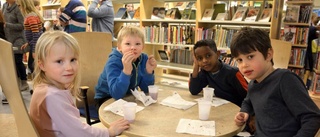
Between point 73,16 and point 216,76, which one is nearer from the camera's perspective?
point 216,76

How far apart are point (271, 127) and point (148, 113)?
634mm

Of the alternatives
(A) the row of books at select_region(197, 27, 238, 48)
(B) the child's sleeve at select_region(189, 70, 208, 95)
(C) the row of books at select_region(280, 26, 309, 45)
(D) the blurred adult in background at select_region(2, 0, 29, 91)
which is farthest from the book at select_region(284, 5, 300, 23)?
(D) the blurred adult in background at select_region(2, 0, 29, 91)

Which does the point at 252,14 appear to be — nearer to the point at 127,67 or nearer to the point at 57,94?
the point at 127,67

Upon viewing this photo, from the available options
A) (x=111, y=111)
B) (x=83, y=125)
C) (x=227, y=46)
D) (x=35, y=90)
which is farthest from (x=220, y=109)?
(x=227, y=46)

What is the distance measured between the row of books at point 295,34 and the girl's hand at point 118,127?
3304 millimetres

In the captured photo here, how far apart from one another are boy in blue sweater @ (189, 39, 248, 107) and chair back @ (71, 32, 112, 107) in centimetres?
85

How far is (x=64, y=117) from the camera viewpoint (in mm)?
1060

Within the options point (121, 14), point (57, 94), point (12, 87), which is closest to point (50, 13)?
point (121, 14)

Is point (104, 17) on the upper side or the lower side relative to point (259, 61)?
upper

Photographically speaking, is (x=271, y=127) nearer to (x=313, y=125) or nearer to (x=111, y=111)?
(x=313, y=125)

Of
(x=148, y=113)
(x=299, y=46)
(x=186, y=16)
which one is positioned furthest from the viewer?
(x=186, y=16)

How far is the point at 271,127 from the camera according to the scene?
1239 mm

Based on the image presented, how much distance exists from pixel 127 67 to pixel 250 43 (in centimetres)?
77

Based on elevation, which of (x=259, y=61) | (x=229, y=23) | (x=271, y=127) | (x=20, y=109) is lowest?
(x=271, y=127)
